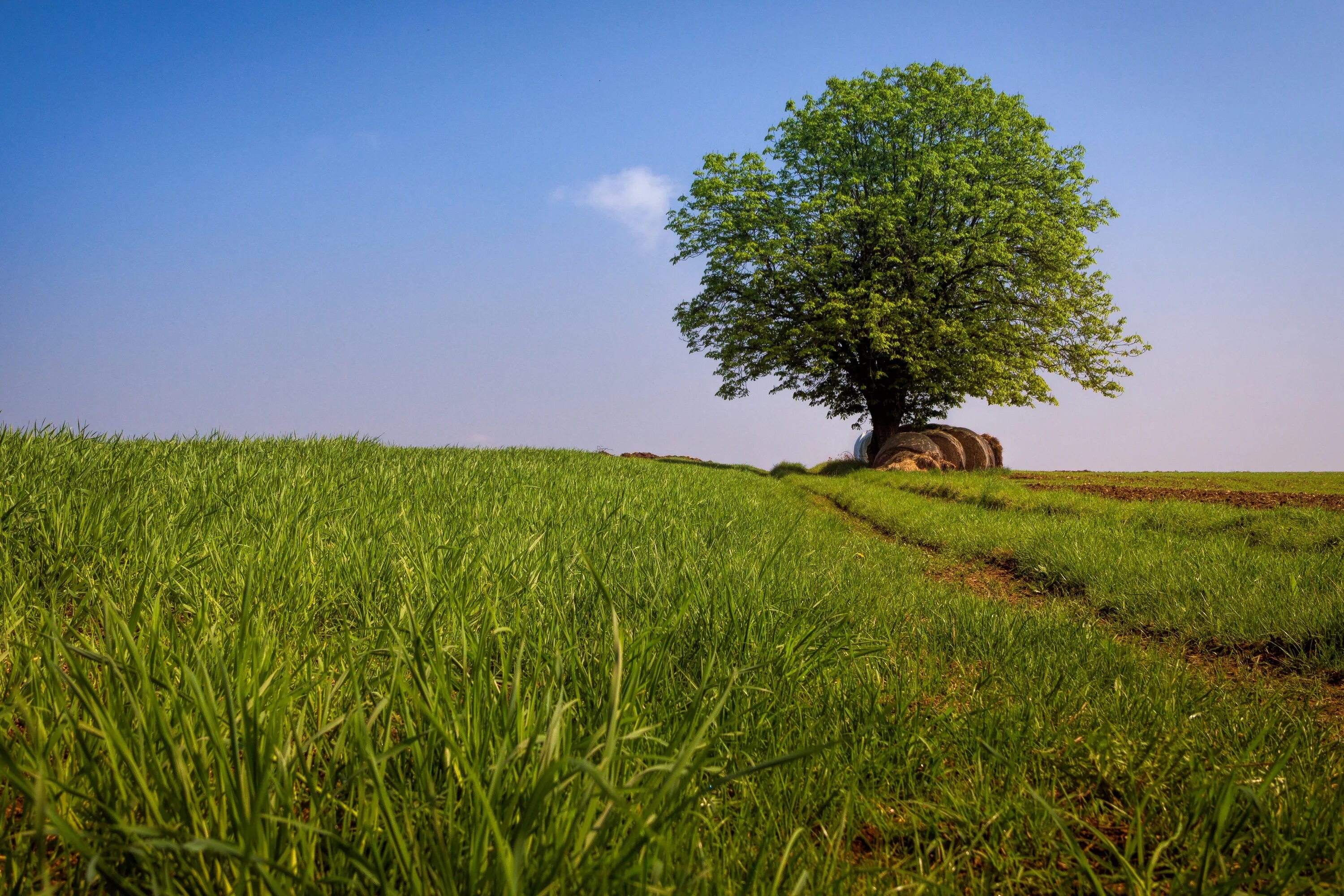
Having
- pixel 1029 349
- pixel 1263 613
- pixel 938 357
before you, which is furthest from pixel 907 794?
pixel 1029 349

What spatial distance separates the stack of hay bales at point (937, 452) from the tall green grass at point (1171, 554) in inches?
321

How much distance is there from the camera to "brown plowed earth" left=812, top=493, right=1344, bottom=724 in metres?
3.95

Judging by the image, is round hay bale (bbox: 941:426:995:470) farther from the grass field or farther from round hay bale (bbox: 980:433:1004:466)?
the grass field

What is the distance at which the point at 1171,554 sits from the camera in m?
6.98

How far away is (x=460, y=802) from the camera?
4.42ft

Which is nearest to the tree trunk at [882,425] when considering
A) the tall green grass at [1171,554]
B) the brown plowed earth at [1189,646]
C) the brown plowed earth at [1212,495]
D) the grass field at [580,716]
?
the brown plowed earth at [1212,495]

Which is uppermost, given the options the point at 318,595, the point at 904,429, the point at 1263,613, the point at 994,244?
the point at 994,244

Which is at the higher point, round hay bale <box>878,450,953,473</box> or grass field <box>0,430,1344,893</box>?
round hay bale <box>878,450,953,473</box>

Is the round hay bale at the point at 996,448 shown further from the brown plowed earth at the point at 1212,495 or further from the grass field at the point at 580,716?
the grass field at the point at 580,716

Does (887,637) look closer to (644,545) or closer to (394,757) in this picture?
(644,545)

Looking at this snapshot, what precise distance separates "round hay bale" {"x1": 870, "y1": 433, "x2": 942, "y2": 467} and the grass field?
16636 mm

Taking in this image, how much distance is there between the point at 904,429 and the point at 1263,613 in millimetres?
20605

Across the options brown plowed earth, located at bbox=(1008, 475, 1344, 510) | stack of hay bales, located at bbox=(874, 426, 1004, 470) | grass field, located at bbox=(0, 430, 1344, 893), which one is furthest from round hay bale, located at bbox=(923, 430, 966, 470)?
grass field, located at bbox=(0, 430, 1344, 893)

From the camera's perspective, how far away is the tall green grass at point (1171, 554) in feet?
16.0
